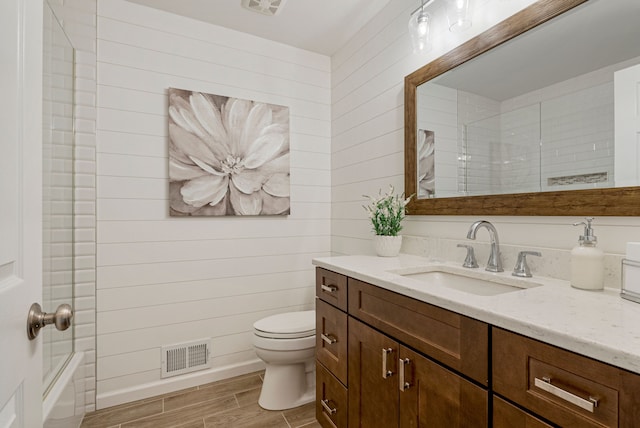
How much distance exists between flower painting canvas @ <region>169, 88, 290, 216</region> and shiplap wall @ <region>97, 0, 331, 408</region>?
3.1 inches

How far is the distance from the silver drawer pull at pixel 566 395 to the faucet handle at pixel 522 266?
613mm

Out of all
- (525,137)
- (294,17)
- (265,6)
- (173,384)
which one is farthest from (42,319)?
(294,17)

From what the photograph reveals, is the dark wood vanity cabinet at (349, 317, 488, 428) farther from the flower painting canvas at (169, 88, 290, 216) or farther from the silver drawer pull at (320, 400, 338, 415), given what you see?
the flower painting canvas at (169, 88, 290, 216)

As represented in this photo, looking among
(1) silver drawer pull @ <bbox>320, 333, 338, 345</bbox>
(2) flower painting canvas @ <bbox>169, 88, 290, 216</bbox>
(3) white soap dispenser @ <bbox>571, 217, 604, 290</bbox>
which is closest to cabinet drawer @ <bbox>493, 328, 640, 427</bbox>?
(3) white soap dispenser @ <bbox>571, 217, 604, 290</bbox>

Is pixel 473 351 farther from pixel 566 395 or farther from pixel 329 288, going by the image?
pixel 329 288

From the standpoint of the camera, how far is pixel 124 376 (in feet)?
6.61

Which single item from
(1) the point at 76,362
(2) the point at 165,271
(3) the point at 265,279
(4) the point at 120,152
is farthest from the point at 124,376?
(4) the point at 120,152

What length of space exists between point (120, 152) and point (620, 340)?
240 cm

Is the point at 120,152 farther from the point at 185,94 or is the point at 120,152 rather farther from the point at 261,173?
the point at 261,173

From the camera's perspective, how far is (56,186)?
63.5 inches

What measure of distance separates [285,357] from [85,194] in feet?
5.04

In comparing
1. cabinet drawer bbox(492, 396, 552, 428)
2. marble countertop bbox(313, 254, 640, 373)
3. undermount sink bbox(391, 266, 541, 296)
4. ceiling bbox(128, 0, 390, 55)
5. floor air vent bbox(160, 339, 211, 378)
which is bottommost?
floor air vent bbox(160, 339, 211, 378)

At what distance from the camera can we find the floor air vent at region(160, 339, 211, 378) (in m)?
2.12

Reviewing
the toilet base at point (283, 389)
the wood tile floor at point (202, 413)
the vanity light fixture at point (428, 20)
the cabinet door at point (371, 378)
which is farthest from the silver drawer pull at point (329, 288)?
the vanity light fixture at point (428, 20)
